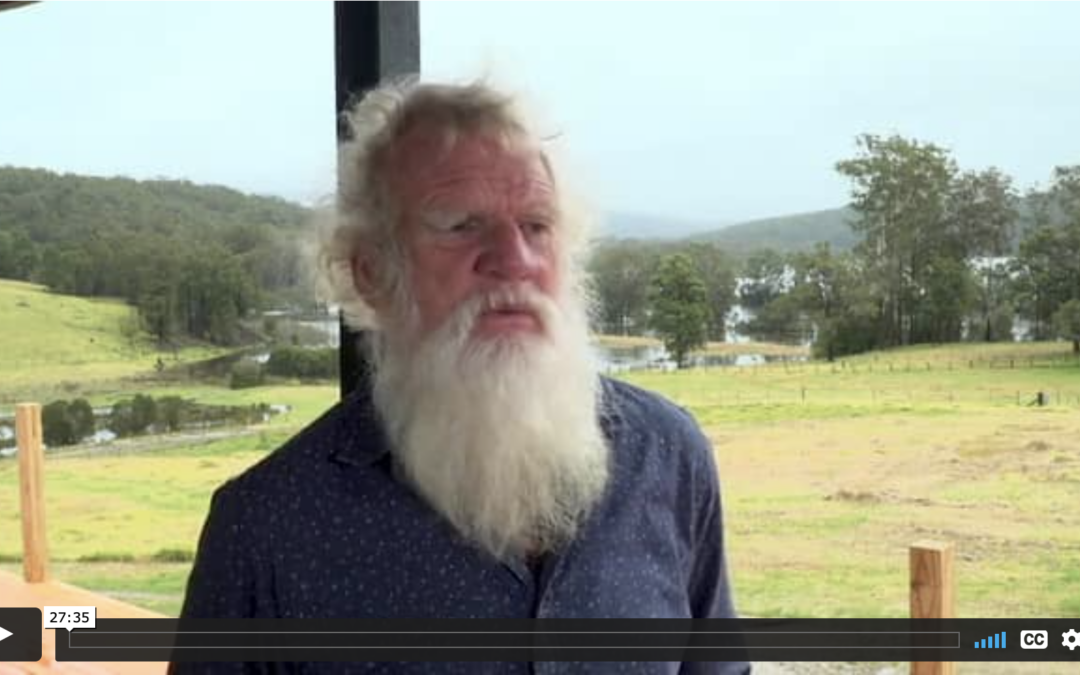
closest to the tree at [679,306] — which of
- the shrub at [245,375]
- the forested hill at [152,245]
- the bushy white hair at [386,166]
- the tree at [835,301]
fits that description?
the tree at [835,301]

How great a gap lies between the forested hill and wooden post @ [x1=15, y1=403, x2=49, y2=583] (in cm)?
31

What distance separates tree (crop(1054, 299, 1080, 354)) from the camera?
1.38 m

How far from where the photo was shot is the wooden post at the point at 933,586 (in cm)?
144

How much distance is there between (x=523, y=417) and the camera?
1.13 meters

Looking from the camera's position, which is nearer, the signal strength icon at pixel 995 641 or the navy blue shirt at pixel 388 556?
the navy blue shirt at pixel 388 556

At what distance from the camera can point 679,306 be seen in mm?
1697

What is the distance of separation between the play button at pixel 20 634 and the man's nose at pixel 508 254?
1240 mm

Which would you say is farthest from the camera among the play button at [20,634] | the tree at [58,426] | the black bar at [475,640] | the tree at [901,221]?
the tree at [58,426]

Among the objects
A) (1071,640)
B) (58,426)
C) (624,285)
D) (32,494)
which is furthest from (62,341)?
(1071,640)

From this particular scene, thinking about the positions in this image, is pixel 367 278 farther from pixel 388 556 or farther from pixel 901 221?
pixel 901 221

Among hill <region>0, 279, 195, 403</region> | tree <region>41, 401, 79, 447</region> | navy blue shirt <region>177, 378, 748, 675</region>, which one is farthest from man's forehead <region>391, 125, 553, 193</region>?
tree <region>41, 401, 79, 447</region>

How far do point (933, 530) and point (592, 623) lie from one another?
0.63 meters

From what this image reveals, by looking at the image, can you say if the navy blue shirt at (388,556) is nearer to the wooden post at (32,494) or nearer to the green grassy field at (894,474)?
the green grassy field at (894,474)
